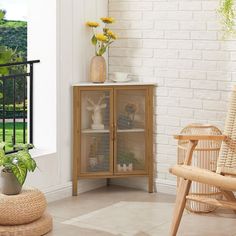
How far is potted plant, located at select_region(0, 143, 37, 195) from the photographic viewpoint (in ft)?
14.1

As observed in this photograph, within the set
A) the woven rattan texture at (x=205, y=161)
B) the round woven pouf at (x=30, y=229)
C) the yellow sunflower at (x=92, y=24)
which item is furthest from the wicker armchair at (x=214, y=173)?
the yellow sunflower at (x=92, y=24)

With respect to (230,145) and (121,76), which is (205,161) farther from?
(121,76)

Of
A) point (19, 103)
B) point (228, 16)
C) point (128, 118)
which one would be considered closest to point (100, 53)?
point (128, 118)

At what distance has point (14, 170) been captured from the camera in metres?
4.28

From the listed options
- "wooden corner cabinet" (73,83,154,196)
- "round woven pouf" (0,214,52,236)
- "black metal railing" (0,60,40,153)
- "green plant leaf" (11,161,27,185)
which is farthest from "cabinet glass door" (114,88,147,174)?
"green plant leaf" (11,161,27,185)

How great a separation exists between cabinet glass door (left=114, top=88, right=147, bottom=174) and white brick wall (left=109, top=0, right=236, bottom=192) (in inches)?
5.1

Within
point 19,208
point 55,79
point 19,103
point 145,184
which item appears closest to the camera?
point 19,208

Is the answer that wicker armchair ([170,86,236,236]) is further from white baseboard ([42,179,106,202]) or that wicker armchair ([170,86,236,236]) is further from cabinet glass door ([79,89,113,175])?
white baseboard ([42,179,106,202])

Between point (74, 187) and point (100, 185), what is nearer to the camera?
point (74, 187)

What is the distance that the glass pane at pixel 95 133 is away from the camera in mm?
5453

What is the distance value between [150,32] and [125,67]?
39 centimetres

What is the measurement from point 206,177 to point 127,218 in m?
0.97

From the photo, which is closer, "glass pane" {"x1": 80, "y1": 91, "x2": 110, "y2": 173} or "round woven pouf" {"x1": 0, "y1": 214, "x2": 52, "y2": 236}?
"round woven pouf" {"x1": 0, "y1": 214, "x2": 52, "y2": 236}

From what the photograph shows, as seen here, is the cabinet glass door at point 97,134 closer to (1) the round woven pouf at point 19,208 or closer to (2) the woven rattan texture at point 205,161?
(2) the woven rattan texture at point 205,161
